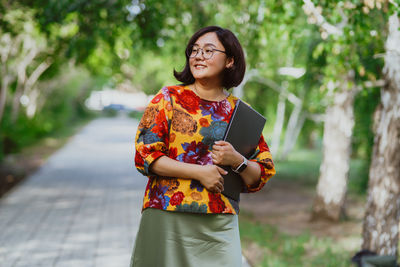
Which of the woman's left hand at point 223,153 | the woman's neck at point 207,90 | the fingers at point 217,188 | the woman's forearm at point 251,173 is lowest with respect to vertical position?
the fingers at point 217,188

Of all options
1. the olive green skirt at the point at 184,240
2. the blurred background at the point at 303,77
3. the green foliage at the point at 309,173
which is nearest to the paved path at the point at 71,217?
the blurred background at the point at 303,77

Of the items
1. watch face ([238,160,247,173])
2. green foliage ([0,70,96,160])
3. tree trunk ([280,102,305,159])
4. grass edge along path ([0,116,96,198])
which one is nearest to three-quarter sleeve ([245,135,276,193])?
watch face ([238,160,247,173])

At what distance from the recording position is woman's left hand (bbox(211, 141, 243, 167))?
7.26 ft

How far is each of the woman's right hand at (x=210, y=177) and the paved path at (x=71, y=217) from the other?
10.5 feet

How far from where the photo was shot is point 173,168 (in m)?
2.17

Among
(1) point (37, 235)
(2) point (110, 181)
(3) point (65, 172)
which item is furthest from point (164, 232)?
(3) point (65, 172)

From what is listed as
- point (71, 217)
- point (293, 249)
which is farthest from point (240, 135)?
point (71, 217)

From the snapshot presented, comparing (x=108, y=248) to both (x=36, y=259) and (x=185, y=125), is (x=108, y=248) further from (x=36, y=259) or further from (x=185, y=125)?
(x=185, y=125)

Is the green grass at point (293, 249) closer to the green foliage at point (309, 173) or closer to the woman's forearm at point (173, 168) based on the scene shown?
the woman's forearm at point (173, 168)

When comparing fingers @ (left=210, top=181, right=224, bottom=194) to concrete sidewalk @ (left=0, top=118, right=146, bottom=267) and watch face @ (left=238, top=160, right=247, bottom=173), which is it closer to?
watch face @ (left=238, top=160, right=247, bottom=173)

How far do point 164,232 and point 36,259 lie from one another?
3430 millimetres

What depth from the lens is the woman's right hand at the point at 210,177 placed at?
7.19 ft

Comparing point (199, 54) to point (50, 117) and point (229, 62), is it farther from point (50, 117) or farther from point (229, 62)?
point (50, 117)

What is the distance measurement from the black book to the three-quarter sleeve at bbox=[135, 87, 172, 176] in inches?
11.3
